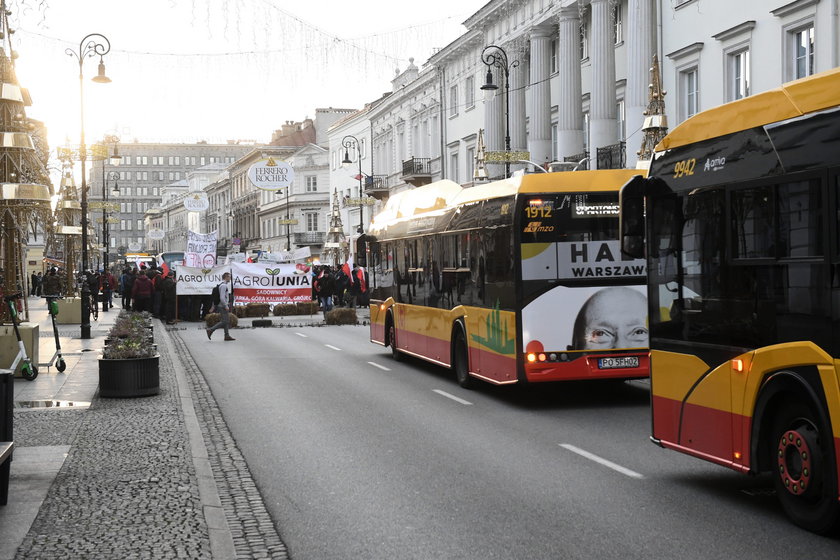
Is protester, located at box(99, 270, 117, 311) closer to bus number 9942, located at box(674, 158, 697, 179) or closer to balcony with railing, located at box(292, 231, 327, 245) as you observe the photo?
bus number 9942, located at box(674, 158, 697, 179)

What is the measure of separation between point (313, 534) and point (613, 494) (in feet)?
8.03

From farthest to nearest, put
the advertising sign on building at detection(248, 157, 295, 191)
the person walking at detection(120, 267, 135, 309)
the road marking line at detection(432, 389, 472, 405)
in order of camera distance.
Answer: the person walking at detection(120, 267, 135, 309)
the advertising sign on building at detection(248, 157, 295, 191)
the road marking line at detection(432, 389, 472, 405)

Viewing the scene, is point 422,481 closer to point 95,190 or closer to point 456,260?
point 456,260

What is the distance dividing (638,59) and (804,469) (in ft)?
94.7

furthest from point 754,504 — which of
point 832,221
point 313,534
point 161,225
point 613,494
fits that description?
point 161,225

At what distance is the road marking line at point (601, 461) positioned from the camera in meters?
9.40

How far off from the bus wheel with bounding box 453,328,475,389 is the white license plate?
2.54 m

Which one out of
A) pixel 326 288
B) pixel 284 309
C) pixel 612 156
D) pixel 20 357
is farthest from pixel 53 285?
pixel 20 357

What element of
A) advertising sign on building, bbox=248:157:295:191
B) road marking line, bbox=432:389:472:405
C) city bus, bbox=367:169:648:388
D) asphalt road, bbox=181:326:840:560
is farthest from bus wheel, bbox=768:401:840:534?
advertising sign on building, bbox=248:157:295:191

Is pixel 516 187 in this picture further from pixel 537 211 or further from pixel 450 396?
pixel 450 396

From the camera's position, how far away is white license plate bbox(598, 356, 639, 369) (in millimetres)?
13820

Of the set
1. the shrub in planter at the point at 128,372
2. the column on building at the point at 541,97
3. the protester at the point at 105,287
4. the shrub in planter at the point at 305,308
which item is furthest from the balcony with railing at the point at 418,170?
the shrub in planter at the point at 128,372

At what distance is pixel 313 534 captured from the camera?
7.44 meters

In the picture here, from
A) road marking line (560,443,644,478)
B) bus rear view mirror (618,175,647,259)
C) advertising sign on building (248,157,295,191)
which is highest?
advertising sign on building (248,157,295,191)
